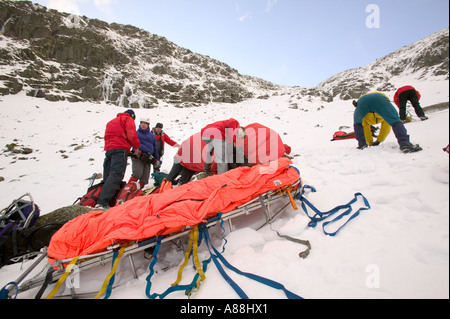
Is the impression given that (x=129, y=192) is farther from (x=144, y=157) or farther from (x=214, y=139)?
(x=214, y=139)

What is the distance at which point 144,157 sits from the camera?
14.9ft

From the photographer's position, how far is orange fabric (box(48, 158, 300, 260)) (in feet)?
5.70

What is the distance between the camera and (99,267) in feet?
6.18

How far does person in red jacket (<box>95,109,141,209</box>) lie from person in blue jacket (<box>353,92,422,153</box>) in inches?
181

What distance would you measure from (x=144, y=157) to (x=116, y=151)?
30.5 inches

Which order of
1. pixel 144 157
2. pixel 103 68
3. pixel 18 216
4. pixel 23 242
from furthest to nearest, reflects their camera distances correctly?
pixel 103 68, pixel 144 157, pixel 18 216, pixel 23 242

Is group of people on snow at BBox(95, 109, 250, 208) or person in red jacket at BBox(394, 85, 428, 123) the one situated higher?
person in red jacket at BBox(394, 85, 428, 123)

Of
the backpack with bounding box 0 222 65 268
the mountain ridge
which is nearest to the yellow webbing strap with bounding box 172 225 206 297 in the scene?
the backpack with bounding box 0 222 65 268

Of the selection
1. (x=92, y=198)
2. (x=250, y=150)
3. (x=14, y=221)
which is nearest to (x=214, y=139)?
(x=250, y=150)

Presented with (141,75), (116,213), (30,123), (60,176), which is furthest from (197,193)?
(141,75)

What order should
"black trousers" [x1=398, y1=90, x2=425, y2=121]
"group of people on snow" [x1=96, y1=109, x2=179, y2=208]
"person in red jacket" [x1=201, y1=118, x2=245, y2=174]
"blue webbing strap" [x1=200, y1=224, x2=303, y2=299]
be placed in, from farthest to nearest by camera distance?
"black trousers" [x1=398, y1=90, x2=425, y2=121] < "person in red jacket" [x1=201, y1=118, x2=245, y2=174] < "group of people on snow" [x1=96, y1=109, x2=179, y2=208] < "blue webbing strap" [x1=200, y1=224, x2=303, y2=299]

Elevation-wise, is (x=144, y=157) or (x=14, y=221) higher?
(x=144, y=157)

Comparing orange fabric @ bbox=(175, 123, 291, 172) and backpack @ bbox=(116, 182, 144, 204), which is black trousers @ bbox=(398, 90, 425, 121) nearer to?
orange fabric @ bbox=(175, 123, 291, 172)

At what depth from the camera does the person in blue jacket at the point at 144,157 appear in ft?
14.9
